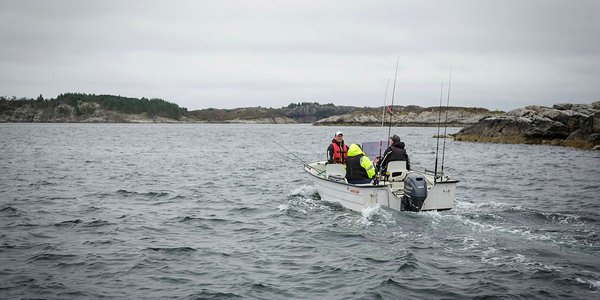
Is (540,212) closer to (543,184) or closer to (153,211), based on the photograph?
(543,184)

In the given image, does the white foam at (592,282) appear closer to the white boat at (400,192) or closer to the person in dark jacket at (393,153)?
the white boat at (400,192)

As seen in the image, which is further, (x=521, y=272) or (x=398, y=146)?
(x=398, y=146)

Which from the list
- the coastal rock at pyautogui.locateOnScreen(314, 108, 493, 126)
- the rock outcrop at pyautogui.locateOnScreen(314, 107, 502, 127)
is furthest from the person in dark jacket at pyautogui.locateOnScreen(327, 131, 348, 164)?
the coastal rock at pyautogui.locateOnScreen(314, 108, 493, 126)

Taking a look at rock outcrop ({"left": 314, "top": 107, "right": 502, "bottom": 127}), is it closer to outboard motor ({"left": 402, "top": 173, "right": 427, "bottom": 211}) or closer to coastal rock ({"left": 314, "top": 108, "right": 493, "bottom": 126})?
coastal rock ({"left": 314, "top": 108, "right": 493, "bottom": 126})

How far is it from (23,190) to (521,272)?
19.2 metres

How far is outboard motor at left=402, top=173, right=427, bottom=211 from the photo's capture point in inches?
532

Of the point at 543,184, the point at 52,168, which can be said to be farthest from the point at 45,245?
the point at 543,184

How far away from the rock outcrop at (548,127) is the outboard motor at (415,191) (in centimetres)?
3534

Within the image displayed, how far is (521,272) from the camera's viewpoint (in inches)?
358

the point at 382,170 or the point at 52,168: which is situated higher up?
the point at 382,170

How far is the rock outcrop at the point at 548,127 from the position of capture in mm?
43750

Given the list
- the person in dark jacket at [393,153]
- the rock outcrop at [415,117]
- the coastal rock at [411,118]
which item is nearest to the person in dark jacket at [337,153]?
the person in dark jacket at [393,153]

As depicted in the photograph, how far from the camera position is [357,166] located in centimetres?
1488

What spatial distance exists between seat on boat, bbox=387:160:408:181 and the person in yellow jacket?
0.85 metres
